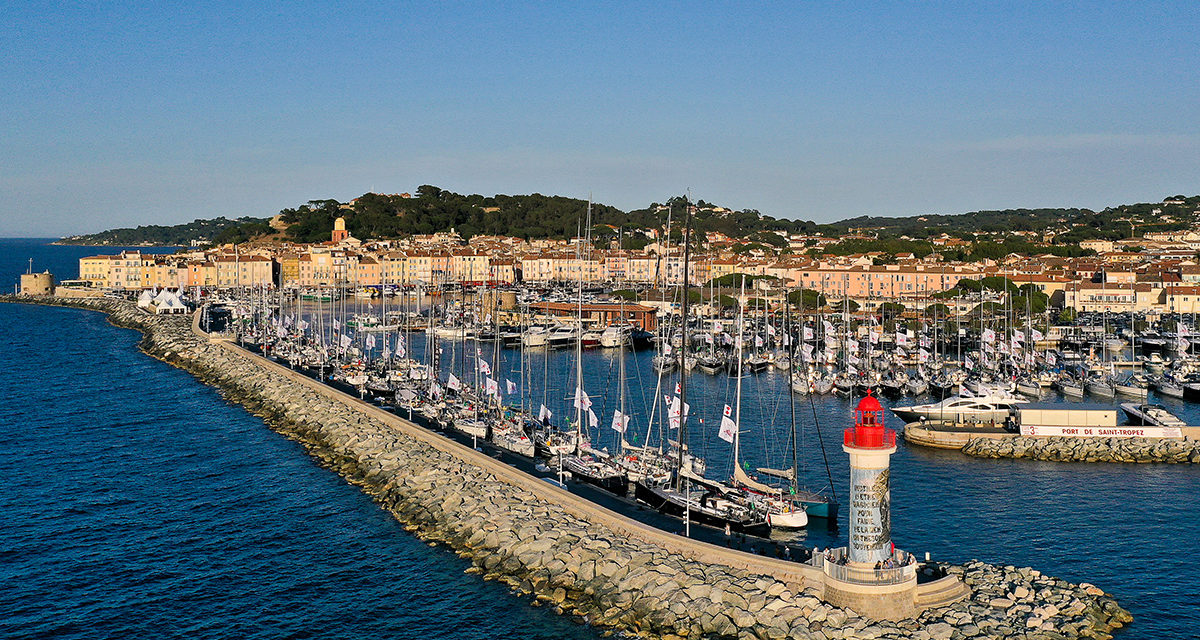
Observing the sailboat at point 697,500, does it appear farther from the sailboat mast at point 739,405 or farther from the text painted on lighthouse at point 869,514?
the text painted on lighthouse at point 869,514

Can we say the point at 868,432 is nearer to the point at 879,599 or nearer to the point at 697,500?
the point at 879,599

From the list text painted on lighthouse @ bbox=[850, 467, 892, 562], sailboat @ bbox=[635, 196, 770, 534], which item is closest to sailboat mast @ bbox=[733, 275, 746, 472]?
sailboat @ bbox=[635, 196, 770, 534]

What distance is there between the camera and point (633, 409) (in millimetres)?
34938

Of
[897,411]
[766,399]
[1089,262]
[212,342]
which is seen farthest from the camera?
[1089,262]

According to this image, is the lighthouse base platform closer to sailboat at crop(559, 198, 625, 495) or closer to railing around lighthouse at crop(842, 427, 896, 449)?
railing around lighthouse at crop(842, 427, 896, 449)

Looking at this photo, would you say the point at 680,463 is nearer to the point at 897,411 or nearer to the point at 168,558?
the point at 168,558

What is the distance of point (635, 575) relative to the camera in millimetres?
16734

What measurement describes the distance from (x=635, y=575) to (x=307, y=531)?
760 cm

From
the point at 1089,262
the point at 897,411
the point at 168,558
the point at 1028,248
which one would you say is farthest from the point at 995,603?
the point at 1028,248

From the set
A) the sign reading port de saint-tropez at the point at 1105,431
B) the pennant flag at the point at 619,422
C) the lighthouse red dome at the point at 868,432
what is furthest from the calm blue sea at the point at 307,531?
the lighthouse red dome at the point at 868,432

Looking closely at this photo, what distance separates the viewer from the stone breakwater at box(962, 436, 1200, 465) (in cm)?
2755

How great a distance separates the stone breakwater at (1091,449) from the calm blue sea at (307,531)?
0.63 m

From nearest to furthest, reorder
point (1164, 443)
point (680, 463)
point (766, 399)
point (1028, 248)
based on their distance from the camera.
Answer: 1. point (680, 463)
2. point (1164, 443)
3. point (766, 399)
4. point (1028, 248)

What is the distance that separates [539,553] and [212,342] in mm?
37526
